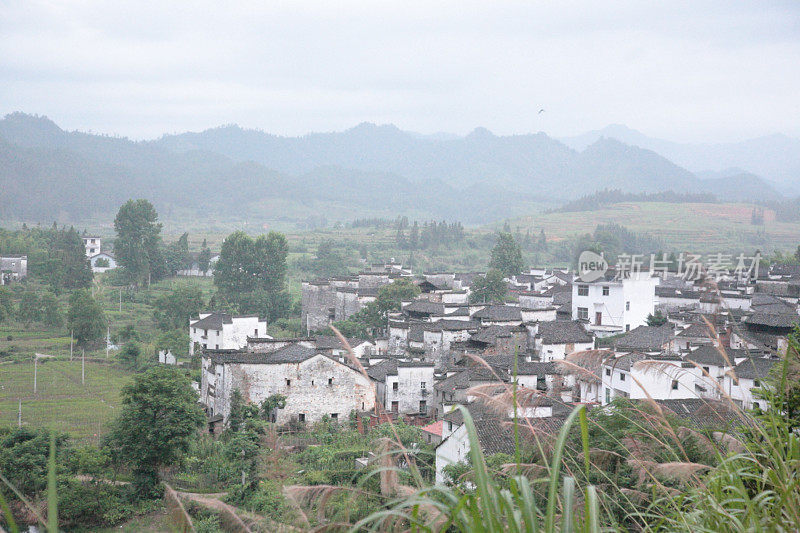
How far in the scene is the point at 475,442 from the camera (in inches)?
103

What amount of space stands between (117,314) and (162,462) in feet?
81.6

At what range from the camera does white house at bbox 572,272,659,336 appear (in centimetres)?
2692

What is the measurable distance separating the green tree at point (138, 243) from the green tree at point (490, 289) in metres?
21.3

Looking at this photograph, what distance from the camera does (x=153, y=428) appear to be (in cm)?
1460

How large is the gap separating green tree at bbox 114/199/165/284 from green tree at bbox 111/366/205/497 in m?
31.2

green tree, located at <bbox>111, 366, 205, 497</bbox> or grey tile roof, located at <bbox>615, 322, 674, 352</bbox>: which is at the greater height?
grey tile roof, located at <bbox>615, 322, 674, 352</bbox>

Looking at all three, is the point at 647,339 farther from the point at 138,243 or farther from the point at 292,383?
the point at 138,243

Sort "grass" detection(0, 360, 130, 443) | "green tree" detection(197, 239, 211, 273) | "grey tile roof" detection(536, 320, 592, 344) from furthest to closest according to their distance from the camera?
"green tree" detection(197, 239, 211, 273) → "grey tile roof" detection(536, 320, 592, 344) → "grass" detection(0, 360, 130, 443)

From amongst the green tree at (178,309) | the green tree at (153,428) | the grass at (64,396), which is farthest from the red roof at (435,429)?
the green tree at (178,309)

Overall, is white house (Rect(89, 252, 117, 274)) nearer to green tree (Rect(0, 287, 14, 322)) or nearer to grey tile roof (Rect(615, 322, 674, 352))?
green tree (Rect(0, 287, 14, 322))

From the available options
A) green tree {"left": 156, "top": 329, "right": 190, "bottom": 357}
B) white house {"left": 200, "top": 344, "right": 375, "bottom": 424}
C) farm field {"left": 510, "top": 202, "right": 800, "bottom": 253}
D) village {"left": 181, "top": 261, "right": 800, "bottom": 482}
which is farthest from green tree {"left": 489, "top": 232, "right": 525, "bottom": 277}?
white house {"left": 200, "top": 344, "right": 375, "bottom": 424}

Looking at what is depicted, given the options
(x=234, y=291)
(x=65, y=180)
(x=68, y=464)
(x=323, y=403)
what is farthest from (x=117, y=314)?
(x=65, y=180)

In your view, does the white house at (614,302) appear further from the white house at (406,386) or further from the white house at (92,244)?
the white house at (92,244)

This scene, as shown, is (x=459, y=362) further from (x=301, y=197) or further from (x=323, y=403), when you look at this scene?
(x=301, y=197)
